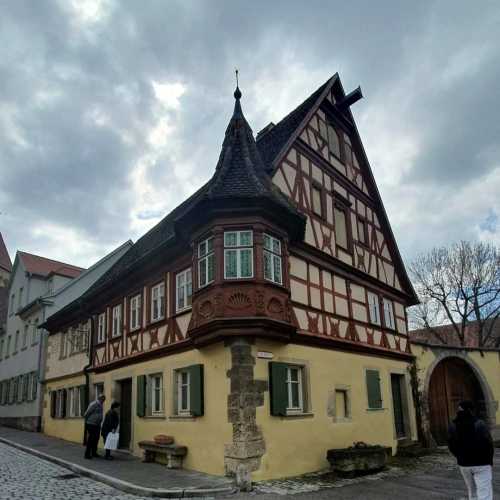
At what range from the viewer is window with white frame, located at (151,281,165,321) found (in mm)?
14648

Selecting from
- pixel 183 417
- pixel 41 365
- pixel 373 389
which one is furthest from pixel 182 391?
pixel 41 365

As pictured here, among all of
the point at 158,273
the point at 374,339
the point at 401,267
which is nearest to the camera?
the point at 158,273

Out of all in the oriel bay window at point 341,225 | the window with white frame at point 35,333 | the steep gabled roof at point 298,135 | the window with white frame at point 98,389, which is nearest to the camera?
the steep gabled roof at point 298,135

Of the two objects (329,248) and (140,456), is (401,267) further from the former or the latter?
(140,456)

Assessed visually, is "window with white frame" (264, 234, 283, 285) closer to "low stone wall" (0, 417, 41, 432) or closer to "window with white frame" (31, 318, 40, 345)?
"low stone wall" (0, 417, 41, 432)

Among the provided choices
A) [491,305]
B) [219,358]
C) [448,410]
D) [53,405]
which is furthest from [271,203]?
[491,305]

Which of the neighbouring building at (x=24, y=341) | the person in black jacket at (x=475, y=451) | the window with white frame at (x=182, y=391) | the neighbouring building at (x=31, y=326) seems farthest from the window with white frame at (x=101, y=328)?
the person in black jacket at (x=475, y=451)

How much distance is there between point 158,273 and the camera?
1511cm

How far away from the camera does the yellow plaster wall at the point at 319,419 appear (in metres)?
10.9

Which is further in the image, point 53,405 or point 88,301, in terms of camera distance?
point 53,405

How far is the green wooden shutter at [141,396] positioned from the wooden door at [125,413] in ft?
4.24

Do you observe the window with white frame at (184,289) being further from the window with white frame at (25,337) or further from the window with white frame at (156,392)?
the window with white frame at (25,337)

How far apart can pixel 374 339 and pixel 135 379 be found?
298 inches

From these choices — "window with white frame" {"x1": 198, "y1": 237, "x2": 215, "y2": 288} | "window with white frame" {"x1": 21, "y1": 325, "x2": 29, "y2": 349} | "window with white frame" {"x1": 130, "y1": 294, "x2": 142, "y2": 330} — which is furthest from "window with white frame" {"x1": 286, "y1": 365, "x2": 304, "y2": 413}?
"window with white frame" {"x1": 21, "y1": 325, "x2": 29, "y2": 349}
